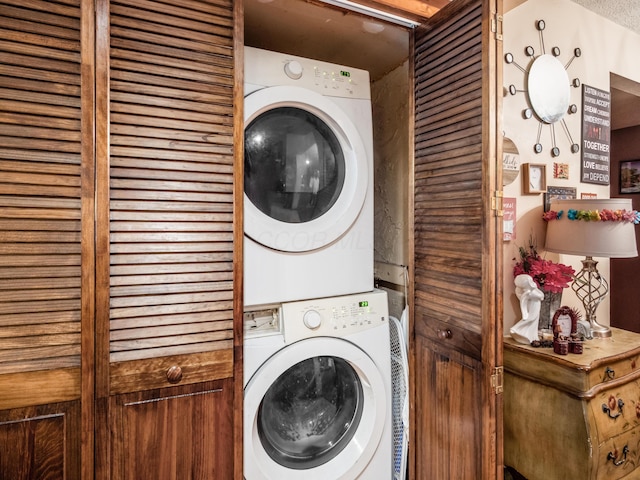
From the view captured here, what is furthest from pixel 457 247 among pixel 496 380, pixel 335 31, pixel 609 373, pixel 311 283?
pixel 335 31

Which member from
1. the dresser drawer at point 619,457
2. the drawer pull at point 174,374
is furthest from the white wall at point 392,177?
the drawer pull at point 174,374

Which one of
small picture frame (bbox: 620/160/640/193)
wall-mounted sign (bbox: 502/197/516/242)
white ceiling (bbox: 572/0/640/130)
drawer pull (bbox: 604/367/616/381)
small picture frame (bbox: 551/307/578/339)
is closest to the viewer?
drawer pull (bbox: 604/367/616/381)

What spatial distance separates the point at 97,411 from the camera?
106cm

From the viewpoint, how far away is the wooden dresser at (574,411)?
1.39 metres

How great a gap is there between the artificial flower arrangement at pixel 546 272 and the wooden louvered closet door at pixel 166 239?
4.67 feet

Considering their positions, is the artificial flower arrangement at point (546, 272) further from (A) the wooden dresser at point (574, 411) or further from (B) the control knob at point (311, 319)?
(B) the control knob at point (311, 319)

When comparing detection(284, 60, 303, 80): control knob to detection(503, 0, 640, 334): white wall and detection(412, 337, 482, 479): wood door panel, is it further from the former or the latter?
detection(412, 337, 482, 479): wood door panel

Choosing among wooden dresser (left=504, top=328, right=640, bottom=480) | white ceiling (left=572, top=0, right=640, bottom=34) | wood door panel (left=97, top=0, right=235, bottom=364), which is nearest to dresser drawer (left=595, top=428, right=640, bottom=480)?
wooden dresser (left=504, top=328, right=640, bottom=480)

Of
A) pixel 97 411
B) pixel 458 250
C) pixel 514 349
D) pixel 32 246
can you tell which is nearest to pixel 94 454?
pixel 97 411

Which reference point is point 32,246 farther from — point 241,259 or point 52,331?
point 241,259

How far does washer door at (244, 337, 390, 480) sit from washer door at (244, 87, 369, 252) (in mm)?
467

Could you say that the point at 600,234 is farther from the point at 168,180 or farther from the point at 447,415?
the point at 168,180

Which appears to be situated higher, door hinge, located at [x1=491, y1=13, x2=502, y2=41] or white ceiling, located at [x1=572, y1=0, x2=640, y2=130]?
white ceiling, located at [x1=572, y1=0, x2=640, y2=130]

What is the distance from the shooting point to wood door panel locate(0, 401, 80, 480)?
38.4 inches
